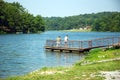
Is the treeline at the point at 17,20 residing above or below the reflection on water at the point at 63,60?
above

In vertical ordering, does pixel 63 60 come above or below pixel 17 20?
below

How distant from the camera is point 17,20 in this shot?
144 meters

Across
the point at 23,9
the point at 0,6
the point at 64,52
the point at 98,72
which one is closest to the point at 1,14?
the point at 0,6

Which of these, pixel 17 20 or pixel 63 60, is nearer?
pixel 63 60

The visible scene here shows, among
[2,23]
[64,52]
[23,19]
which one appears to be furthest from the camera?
[23,19]

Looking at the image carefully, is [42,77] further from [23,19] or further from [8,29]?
[23,19]

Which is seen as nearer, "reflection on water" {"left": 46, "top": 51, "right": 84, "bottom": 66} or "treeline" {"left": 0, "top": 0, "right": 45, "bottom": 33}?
Result: "reflection on water" {"left": 46, "top": 51, "right": 84, "bottom": 66}

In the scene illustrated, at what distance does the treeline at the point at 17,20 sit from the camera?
137 m

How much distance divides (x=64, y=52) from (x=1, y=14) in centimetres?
9814

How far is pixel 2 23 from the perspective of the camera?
5340 inches

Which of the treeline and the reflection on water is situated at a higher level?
the treeline

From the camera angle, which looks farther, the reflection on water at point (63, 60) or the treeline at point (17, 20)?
the treeline at point (17, 20)

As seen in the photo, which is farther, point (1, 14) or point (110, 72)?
point (1, 14)

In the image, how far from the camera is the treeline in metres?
137
